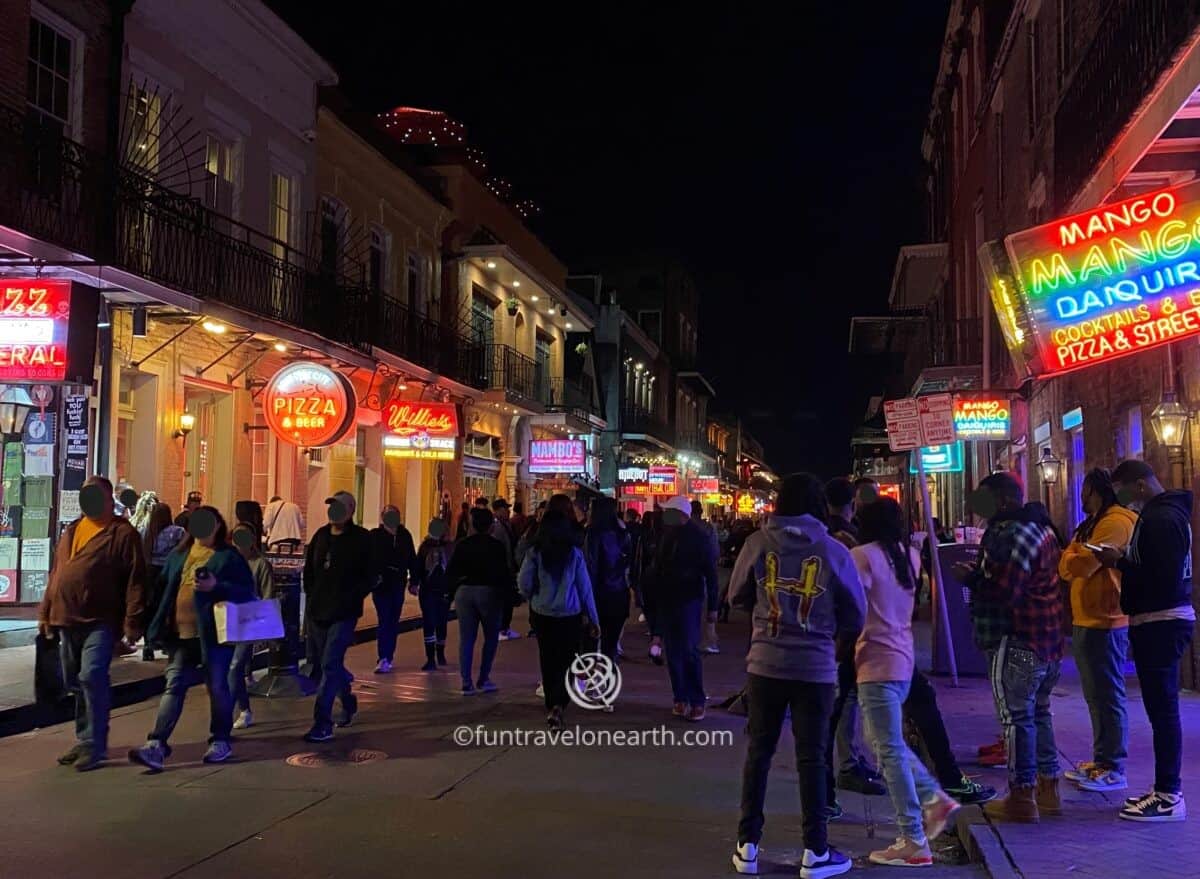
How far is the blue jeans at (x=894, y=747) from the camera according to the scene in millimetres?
5516

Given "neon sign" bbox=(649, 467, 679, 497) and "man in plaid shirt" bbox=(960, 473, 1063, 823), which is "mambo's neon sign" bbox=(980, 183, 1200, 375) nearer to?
"man in plaid shirt" bbox=(960, 473, 1063, 823)

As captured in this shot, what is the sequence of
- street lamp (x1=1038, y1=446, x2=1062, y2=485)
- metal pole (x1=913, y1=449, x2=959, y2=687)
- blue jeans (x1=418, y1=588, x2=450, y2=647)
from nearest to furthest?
metal pole (x1=913, y1=449, x2=959, y2=687)
blue jeans (x1=418, y1=588, x2=450, y2=647)
street lamp (x1=1038, y1=446, x2=1062, y2=485)

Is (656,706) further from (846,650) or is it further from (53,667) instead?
(53,667)

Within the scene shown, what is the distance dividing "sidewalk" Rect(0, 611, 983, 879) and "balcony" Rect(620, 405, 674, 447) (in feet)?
127

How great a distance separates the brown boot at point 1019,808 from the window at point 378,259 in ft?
60.1

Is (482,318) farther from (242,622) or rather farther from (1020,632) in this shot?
(1020,632)

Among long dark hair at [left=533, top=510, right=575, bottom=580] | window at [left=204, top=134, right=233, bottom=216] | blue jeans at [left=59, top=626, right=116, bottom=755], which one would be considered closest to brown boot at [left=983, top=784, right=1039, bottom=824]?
long dark hair at [left=533, top=510, right=575, bottom=580]

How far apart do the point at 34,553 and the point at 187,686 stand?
7.42 m

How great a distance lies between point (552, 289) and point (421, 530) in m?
9.03

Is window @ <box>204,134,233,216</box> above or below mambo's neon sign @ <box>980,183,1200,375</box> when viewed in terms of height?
above

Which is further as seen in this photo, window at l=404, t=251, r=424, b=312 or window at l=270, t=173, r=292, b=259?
window at l=404, t=251, r=424, b=312

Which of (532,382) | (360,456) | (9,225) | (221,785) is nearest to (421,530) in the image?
(360,456)

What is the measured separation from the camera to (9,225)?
11.9 metres

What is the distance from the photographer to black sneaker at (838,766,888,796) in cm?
714
